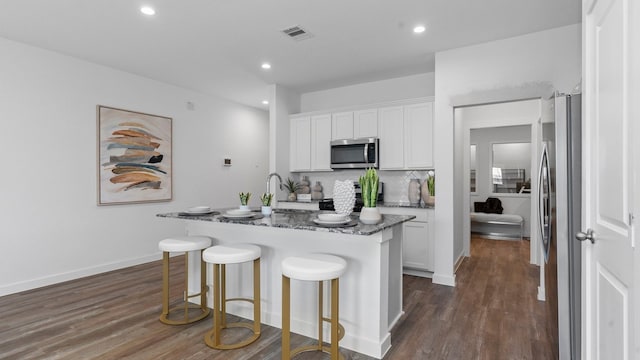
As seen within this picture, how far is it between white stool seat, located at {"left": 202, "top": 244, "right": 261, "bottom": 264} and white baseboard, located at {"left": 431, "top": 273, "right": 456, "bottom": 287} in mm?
2377

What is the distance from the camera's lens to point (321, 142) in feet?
16.9

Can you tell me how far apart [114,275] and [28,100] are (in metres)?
2.20

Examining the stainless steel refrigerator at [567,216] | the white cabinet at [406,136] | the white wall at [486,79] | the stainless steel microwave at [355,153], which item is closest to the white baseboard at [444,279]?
the white wall at [486,79]

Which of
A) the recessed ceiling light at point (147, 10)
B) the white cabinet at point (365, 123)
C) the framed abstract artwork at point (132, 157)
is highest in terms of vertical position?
the recessed ceiling light at point (147, 10)

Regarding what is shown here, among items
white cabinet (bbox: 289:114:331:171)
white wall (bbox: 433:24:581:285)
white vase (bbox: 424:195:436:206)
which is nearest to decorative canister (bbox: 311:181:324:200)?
white cabinet (bbox: 289:114:331:171)

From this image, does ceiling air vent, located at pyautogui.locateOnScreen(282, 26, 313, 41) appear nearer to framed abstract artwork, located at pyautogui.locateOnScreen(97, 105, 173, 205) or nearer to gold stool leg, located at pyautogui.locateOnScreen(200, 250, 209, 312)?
gold stool leg, located at pyautogui.locateOnScreen(200, 250, 209, 312)

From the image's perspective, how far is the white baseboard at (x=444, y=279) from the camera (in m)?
3.80

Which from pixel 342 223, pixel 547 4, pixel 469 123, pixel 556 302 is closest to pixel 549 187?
pixel 556 302

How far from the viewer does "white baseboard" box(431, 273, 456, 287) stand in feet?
12.5

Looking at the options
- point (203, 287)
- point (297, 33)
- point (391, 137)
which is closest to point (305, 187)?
point (391, 137)

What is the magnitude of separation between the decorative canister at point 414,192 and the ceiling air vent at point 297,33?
2.32 m

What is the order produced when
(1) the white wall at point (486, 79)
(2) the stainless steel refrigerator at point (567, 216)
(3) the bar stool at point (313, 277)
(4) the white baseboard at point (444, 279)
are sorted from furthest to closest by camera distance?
(4) the white baseboard at point (444, 279) → (1) the white wall at point (486, 79) → (3) the bar stool at point (313, 277) → (2) the stainless steel refrigerator at point (567, 216)

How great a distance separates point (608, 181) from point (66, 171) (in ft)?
16.0

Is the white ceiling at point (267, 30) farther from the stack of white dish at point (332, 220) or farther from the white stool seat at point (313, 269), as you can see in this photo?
the white stool seat at point (313, 269)
